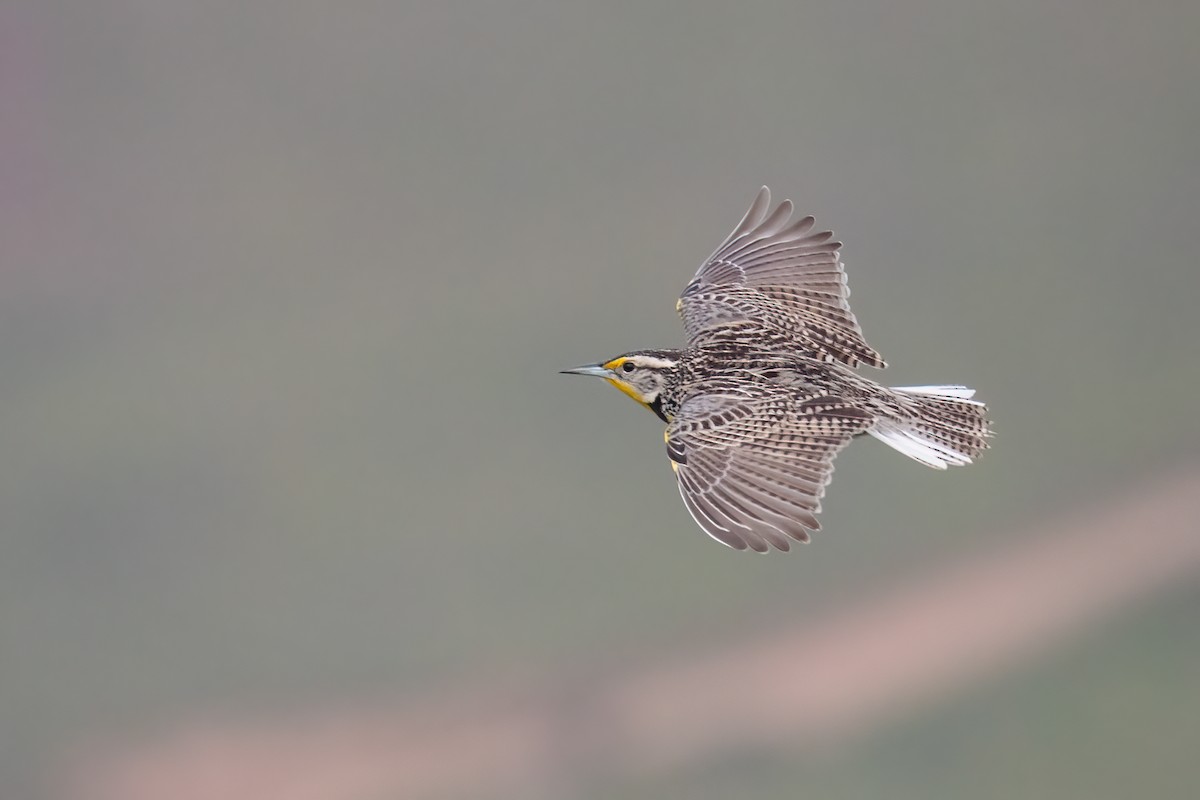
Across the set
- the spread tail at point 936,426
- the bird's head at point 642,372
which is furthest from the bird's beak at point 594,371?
the spread tail at point 936,426

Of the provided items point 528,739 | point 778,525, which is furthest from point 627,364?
point 528,739

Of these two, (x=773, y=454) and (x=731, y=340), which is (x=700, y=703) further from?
(x=773, y=454)

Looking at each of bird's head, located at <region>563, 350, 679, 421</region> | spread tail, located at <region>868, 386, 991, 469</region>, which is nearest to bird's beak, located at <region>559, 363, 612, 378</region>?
bird's head, located at <region>563, 350, 679, 421</region>

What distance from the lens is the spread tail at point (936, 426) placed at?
2.27 m

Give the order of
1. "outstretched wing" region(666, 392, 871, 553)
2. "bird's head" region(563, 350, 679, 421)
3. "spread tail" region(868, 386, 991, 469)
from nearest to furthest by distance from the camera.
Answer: "outstretched wing" region(666, 392, 871, 553)
"spread tail" region(868, 386, 991, 469)
"bird's head" region(563, 350, 679, 421)

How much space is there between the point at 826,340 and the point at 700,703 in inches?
44.5

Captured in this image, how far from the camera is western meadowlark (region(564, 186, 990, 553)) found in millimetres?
2059

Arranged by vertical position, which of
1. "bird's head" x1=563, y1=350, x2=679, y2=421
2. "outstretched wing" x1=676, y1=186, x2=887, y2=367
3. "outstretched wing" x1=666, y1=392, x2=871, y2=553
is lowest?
"outstretched wing" x1=666, y1=392, x2=871, y2=553

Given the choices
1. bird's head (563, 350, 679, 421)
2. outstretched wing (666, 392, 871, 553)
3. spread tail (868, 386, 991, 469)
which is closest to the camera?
outstretched wing (666, 392, 871, 553)

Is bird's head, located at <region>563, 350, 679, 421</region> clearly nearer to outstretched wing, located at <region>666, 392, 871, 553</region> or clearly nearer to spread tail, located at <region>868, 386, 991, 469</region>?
outstretched wing, located at <region>666, 392, 871, 553</region>

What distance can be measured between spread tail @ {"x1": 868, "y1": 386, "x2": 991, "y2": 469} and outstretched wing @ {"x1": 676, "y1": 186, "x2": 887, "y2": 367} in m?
0.17

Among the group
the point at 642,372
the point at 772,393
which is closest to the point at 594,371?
the point at 642,372

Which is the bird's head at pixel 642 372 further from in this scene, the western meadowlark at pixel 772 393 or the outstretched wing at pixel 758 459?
the outstretched wing at pixel 758 459

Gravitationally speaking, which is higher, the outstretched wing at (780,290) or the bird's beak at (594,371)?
the outstretched wing at (780,290)
